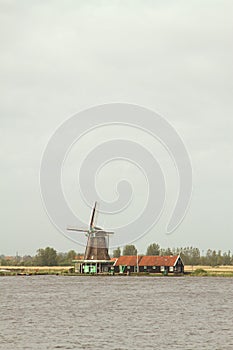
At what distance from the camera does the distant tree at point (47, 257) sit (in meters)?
132

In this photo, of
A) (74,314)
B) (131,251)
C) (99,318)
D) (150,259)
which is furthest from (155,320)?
(131,251)

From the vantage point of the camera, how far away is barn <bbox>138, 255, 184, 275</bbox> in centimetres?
9075

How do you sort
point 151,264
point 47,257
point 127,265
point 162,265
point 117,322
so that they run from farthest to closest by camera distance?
1. point 47,257
2. point 127,265
3. point 151,264
4. point 162,265
5. point 117,322

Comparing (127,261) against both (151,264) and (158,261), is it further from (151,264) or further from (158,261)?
(158,261)

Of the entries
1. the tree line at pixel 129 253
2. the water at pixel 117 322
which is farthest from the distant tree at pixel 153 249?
A: the water at pixel 117 322

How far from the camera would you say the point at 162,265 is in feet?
299

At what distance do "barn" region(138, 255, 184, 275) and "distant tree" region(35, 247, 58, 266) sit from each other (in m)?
42.6

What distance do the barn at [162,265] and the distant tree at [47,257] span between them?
42.6m

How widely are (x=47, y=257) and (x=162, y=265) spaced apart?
46.8 metres

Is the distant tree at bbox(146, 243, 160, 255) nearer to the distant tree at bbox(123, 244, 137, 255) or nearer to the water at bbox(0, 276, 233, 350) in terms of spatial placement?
the distant tree at bbox(123, 244, 137, 255)

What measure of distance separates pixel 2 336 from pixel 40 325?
138 inches

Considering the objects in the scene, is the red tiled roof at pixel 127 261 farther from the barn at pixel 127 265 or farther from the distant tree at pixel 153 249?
the distant tree at pixel 153 249

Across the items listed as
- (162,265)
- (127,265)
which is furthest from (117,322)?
(127,265)

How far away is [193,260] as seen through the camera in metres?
146
